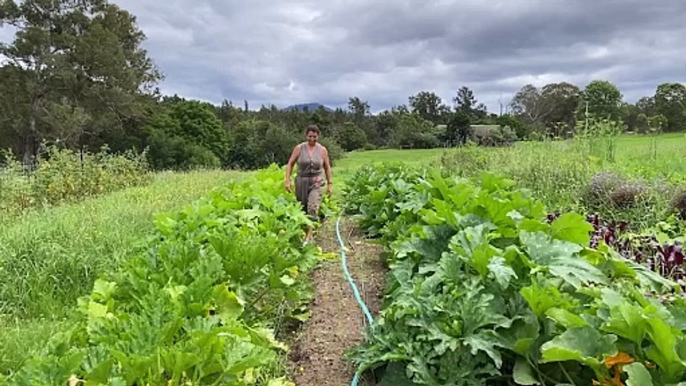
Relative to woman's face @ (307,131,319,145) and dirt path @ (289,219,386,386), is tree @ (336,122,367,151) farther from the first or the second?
dirt path @ (289,219,386,386)

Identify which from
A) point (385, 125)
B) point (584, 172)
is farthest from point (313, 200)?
point (385, 125)

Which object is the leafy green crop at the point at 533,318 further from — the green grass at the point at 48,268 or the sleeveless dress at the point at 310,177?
the sleeveless dress at the point at 310,177

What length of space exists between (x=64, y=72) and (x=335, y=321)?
30.9 m

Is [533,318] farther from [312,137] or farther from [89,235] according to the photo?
[312,137]

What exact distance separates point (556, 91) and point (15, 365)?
51.1m

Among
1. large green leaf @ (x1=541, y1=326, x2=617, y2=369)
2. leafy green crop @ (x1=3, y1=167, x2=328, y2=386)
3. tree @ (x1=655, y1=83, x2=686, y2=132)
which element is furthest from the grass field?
tree @ (x1=655, y1=83, x2=686, y2=132)

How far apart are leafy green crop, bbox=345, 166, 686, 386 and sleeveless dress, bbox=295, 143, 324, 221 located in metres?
3.95

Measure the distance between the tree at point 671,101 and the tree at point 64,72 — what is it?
33.6 m

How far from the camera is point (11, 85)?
2955 centimetres

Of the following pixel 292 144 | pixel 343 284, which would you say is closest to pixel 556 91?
pixel 292 144

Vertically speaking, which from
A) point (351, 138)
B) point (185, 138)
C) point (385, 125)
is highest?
point (385, 125)

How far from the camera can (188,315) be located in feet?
8.06

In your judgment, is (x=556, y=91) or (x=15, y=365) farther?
(x=556, y=91)

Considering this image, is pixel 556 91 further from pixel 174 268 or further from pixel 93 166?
pixel 174 268
